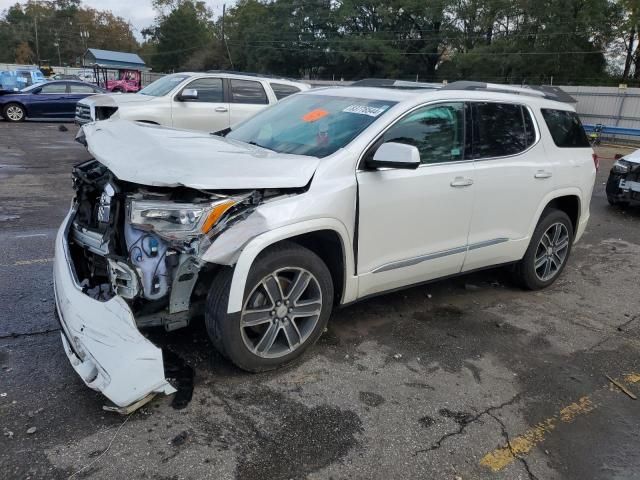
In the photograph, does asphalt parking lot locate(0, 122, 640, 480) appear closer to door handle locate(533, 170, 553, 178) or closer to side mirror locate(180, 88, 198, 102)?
door handle locate(533, 170, 553, 178)

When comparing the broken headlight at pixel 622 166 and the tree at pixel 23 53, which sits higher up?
the tree at pixel 23 53

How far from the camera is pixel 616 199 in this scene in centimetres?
955

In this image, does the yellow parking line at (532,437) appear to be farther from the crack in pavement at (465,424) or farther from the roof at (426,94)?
the roof at (426,94)

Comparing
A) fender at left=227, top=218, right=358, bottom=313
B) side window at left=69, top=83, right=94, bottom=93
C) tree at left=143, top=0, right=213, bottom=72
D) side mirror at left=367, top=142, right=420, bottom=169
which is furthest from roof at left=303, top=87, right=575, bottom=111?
tree at left=143, top=0, right=213, bottom=72

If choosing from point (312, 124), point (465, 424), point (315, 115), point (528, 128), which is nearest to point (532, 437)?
point (465, 424)

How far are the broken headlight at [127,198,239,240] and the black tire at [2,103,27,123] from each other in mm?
18146

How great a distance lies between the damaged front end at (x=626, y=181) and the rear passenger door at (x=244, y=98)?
21.4ft

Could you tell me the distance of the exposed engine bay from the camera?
3.01 metres

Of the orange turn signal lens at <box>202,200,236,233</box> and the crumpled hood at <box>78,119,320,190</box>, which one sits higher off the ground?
the crumpled hood at <box>78,119,320,190</box>

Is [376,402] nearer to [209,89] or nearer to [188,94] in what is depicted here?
[188,94]

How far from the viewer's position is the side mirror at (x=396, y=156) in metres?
3.51

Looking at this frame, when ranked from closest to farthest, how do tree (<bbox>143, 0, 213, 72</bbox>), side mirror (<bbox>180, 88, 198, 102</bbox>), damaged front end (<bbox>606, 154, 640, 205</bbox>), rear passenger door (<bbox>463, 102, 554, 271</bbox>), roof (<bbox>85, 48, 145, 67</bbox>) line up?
rear passenger door (<bbox>463, 102, 554, 271</bbox>)
damaged front end (<bbox>606, 154, 640, 205</bbox>)
side mirror (<bbox>180, 88, 198, 102</bbox>)
roof (<bbox>85, 48, 145, 67</bbox>)
tree (<bbox>143, 0, 213, 72</bbox>)

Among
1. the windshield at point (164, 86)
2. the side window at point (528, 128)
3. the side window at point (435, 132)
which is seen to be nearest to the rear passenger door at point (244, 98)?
the windshield at point (164, 86)

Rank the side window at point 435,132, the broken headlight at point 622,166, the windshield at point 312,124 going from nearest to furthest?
the windshield at point 312,124
the side window at point 435,132
the broken headlight at point 622,166
